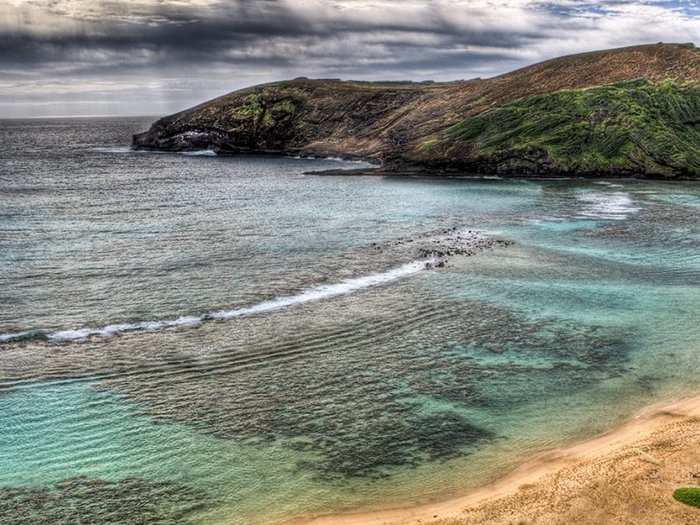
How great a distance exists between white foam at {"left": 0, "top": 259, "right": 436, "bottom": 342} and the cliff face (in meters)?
64.8

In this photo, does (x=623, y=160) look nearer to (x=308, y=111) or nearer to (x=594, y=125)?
(x=594, y=125)

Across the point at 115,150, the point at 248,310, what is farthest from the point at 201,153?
the point at 248,310

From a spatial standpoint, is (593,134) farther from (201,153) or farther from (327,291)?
(201,153)

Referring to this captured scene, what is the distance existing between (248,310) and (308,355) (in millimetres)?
7900

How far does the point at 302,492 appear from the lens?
19.3 m

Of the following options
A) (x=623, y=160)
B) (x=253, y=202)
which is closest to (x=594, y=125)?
(x=623, y=160)

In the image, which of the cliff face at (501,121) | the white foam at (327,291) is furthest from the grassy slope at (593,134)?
the white foam at (327,291)

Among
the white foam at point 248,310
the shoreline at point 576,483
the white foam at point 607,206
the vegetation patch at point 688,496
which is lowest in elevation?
the shoreline at point 576,483

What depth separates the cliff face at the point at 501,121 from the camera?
10225 centimetres

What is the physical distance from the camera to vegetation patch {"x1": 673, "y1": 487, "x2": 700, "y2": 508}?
56.9ft

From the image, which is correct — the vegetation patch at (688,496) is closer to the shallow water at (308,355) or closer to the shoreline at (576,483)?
the shoreline at (576,483)

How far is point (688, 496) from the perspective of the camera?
57.6 feet

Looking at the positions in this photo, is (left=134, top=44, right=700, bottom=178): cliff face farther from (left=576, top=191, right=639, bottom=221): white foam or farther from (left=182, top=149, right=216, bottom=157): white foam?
(left=576, top=191, right=639, bottom=221): white foam

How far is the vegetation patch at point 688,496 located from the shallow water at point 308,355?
16.1ft
